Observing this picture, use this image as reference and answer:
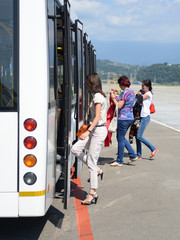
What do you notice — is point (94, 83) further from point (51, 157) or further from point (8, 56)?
point (8, 56)

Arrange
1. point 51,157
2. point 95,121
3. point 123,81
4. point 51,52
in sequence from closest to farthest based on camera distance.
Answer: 1. point 51,52
2. point 51,157
3. point 95,121
4. point 123,81

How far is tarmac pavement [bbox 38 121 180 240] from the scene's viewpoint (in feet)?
16.3

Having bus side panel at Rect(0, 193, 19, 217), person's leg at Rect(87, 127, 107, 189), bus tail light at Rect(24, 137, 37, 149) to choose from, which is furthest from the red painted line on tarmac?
bus tail light at Rect(24, 137, 37, 149)

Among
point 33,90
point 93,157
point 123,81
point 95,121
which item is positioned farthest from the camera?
point 123,81

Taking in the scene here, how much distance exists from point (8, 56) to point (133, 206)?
3.00 m

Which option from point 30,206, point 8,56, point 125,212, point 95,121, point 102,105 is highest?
point 8,56

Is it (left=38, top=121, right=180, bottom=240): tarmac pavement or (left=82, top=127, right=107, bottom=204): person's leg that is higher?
(left=82, top=127, right=107, bottom=204): person's leg

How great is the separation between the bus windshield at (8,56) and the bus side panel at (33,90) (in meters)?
0.07

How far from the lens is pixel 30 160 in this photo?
4.17 m

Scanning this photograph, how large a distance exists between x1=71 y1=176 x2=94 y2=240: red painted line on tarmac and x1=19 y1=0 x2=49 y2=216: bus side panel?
880mm

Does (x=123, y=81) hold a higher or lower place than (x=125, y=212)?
higher

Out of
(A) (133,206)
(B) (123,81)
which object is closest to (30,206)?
(A) (133,206)

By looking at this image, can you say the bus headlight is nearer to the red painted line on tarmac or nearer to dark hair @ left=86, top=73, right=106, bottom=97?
the red painted line on tarmac

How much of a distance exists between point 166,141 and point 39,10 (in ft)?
29.7
